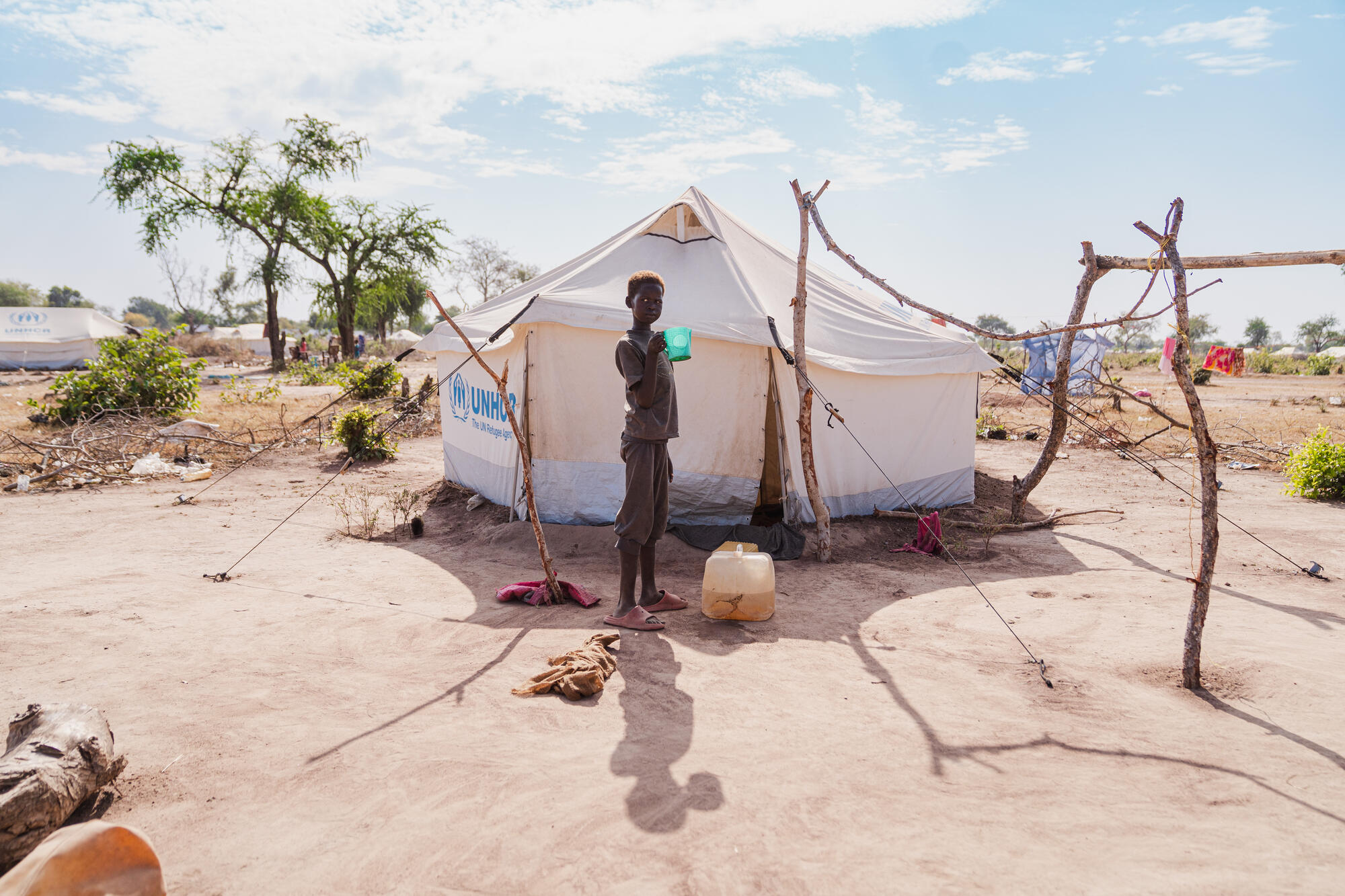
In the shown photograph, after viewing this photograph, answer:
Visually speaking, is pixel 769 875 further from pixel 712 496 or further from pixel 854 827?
pixel 712 496

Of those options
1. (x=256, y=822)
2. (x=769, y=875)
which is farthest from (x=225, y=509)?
(x=769, y=875)

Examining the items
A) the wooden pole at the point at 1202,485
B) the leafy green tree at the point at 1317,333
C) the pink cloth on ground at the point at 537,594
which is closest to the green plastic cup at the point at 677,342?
the pink cloth on ground at the point at 537,594

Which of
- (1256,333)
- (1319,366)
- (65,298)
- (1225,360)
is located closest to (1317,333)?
(1256,333)

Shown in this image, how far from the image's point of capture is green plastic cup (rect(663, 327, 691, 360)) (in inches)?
140

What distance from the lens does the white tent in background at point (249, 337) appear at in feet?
113

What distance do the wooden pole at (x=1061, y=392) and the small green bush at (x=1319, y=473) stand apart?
2646 mm

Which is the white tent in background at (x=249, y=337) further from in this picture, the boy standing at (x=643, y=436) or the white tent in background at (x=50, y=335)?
the boy standing at (x=643, y=436)

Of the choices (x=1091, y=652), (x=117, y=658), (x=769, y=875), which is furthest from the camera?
(x=1091, y=652)

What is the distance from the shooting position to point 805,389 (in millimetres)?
5203

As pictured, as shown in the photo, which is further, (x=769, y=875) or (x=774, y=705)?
(x=774, y=705)

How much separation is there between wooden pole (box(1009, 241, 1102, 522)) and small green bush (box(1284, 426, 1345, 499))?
2646 mm

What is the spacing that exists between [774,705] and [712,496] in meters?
2.80

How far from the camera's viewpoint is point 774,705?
3.04m

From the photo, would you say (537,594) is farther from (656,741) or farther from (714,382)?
(714,382)
